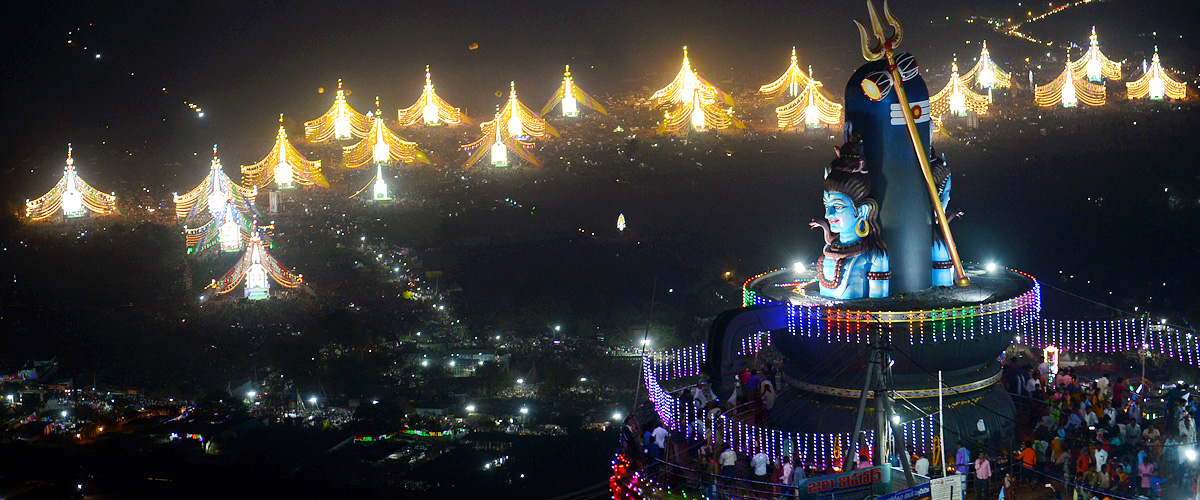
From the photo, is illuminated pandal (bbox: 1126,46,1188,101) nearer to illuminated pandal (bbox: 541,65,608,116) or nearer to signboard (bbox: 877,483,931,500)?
illuminated pandal (bbox: 541,65,608,116)

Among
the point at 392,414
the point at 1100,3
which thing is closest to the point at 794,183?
the point at 1100,3

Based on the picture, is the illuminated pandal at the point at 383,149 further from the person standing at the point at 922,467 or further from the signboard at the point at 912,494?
the signboard at the point at 912,494

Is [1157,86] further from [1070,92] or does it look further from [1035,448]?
[1035,448]

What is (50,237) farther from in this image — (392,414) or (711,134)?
(711,134)

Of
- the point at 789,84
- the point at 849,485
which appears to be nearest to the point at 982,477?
the point at 849,485

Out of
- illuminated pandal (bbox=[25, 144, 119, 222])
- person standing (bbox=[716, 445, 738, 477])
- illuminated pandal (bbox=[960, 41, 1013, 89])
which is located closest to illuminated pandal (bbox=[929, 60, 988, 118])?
illuminated pandal (bbox=[960, 41, 1013, 89])

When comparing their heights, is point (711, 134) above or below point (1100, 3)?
below

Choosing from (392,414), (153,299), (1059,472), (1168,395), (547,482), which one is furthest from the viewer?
(153,299)
